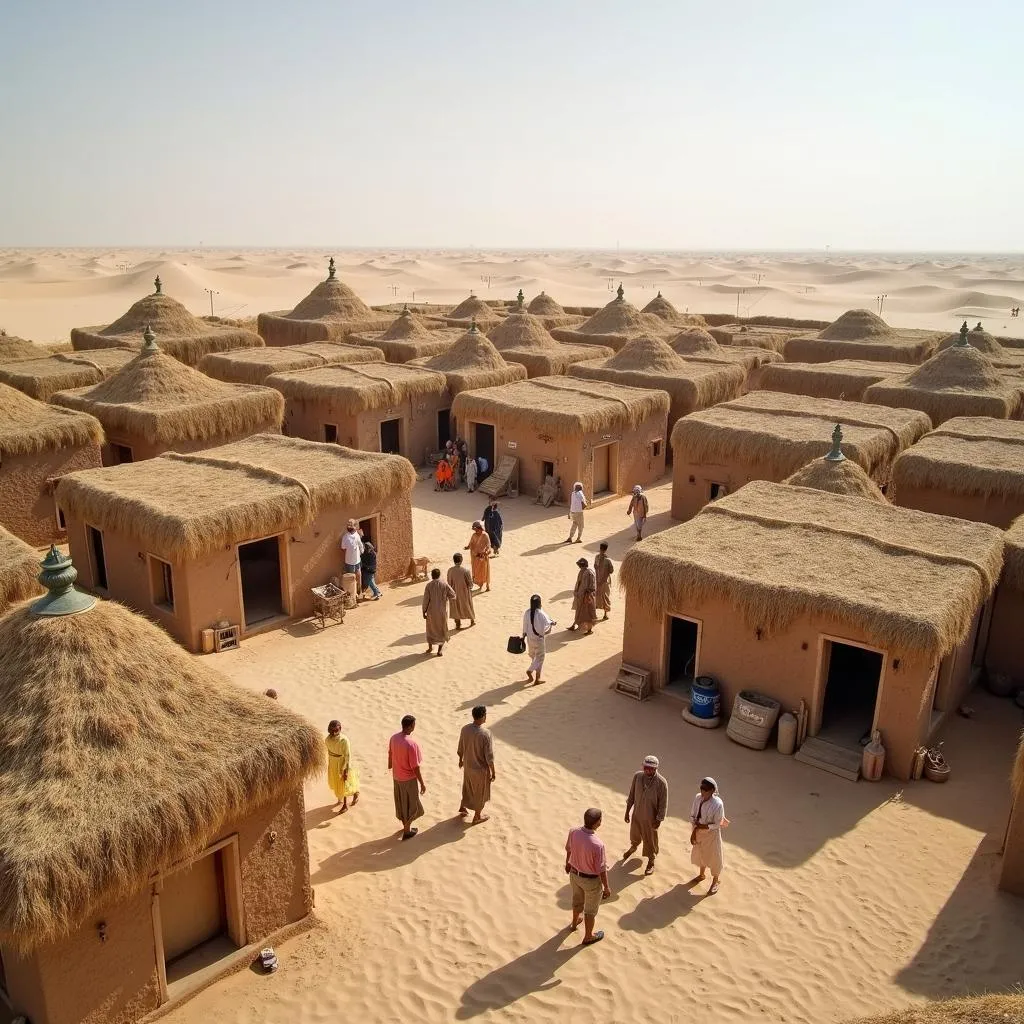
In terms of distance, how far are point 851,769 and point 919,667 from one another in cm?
137

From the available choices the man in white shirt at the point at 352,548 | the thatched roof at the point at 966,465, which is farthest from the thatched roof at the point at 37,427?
the thatched roof at the point at 966,465

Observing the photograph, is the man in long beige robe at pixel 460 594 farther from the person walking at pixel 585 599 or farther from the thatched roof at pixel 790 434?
the thatched roof at pixel 790 434

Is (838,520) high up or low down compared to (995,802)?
up

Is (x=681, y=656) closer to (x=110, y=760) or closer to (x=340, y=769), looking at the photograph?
(x=340, y=769)

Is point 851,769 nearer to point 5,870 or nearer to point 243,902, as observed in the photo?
point 243,902

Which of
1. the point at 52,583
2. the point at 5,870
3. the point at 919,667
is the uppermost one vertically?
the point at 52,583

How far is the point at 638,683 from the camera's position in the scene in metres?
11.2

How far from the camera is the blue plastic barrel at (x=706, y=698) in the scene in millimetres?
10531

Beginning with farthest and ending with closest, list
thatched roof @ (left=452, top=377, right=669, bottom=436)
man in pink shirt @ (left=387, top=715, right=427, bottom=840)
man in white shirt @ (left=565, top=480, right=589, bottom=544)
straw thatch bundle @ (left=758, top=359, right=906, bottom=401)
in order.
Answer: straw thatch bundle @ (left=758, top=359, right=906, bottom=401) → thatched roof @ (left=452, top=377, right=669, bottom=436) → man in white shirt @ (left=565, top=480, right=589, bottom=544) → man in pink shirt @ (left=387, top=715, right=427, bottom=840)

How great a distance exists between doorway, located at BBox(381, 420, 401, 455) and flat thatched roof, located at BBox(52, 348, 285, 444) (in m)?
3.30

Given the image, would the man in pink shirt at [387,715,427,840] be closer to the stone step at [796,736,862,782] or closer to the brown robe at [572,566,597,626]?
the stone step at [796,736,862,782]

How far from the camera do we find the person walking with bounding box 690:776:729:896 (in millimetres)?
7566

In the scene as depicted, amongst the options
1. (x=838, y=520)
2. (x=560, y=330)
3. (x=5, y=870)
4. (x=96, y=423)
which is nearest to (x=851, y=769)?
(x=838, y=520)

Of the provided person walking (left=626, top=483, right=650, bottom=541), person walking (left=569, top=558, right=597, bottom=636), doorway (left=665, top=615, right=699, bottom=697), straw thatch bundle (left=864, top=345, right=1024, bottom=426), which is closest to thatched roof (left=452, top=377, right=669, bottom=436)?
person walking (left=626, top=483, right=650, bottom=541)
